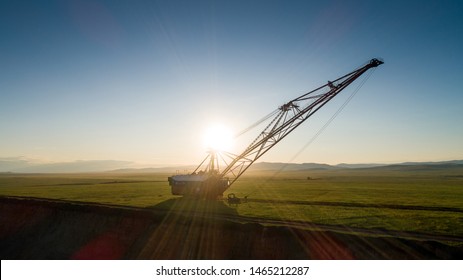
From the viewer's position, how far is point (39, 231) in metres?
42.1

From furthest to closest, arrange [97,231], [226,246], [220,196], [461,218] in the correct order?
[220,196] → [97,231] → [461,218] → [226,246]

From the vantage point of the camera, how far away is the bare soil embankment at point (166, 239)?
2159 centimetres

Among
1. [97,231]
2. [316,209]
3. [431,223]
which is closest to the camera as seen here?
[431,223]

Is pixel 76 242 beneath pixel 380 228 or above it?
beneath

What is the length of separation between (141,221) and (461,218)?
114ft

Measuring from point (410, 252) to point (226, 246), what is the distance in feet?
45.5

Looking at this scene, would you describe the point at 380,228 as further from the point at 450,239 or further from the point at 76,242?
the point at 76,242

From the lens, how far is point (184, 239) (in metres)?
29.0

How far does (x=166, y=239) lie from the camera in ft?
98.7

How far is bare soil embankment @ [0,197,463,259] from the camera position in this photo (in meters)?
21.6

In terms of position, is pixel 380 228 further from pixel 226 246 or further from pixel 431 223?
pixel 226 246
